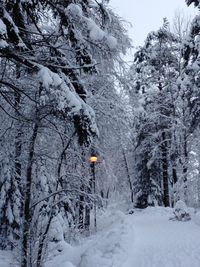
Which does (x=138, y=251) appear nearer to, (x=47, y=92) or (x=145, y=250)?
(x=145, y=250)

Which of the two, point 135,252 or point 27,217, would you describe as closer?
point 27,217

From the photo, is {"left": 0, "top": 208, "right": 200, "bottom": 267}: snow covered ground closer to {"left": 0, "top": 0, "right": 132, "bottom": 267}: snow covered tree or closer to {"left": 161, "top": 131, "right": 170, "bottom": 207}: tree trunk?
{"left": 0, "top": 0, "right": 132, "bottom": 267}: snow covered tree

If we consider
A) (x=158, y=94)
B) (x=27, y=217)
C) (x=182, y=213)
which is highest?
(x=158, y=94)

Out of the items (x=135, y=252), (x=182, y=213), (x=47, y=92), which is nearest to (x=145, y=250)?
(x=135, y=252)

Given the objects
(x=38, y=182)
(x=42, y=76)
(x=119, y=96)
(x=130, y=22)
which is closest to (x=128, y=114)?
(x=119, y=96)

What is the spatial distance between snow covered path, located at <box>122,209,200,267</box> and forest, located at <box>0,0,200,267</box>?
1.83 m

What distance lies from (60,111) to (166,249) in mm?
6158

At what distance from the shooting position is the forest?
5.03m

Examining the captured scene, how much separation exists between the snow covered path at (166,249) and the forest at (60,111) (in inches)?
72.1

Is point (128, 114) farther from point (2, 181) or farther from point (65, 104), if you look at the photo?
point (65, 104)

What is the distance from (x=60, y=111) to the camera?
17.4ft

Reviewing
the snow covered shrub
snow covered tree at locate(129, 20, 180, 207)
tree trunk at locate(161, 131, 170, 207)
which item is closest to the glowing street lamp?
the snow covered shrub

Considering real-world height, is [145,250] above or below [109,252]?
below

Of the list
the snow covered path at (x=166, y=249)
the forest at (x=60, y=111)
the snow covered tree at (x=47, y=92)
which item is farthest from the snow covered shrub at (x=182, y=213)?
the snow covered tree at (x=47, y=92)
